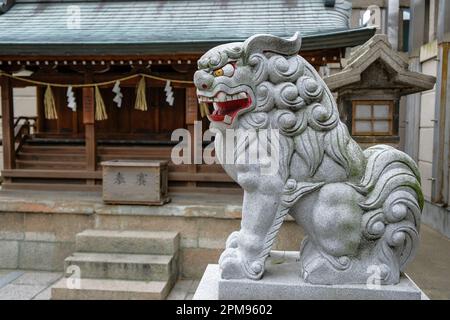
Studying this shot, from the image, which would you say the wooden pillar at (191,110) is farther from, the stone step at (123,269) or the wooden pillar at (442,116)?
the wooden pillar at (442,116)

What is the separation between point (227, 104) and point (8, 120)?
6224 millimetres

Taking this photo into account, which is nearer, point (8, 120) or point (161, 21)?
point (8, 120)

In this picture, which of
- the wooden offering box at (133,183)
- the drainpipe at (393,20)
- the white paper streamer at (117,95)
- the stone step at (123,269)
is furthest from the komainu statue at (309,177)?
the drainpipe at (393,20)

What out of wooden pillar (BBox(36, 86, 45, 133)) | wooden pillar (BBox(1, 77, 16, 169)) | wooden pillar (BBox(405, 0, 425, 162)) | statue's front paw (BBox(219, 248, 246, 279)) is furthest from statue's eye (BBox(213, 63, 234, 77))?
wooden pillar (BBox(405, 0, 425, 162))

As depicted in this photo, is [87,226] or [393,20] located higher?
[393,20]

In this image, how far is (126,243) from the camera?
6102 mm

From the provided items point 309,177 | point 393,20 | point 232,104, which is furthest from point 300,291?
point 393,20

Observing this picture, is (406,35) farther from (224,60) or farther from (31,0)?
(224,60)

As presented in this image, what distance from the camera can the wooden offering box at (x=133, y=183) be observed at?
21.6 ft

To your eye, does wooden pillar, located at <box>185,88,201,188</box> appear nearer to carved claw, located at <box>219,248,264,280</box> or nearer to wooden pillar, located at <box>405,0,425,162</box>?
carved claw, located at <box>219,248,264,280</box>

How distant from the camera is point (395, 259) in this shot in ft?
8.31

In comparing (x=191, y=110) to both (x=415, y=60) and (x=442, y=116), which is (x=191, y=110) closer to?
(x=442, y=116)

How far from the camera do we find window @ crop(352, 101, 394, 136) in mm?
6293

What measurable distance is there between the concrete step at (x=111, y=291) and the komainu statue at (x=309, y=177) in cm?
311
